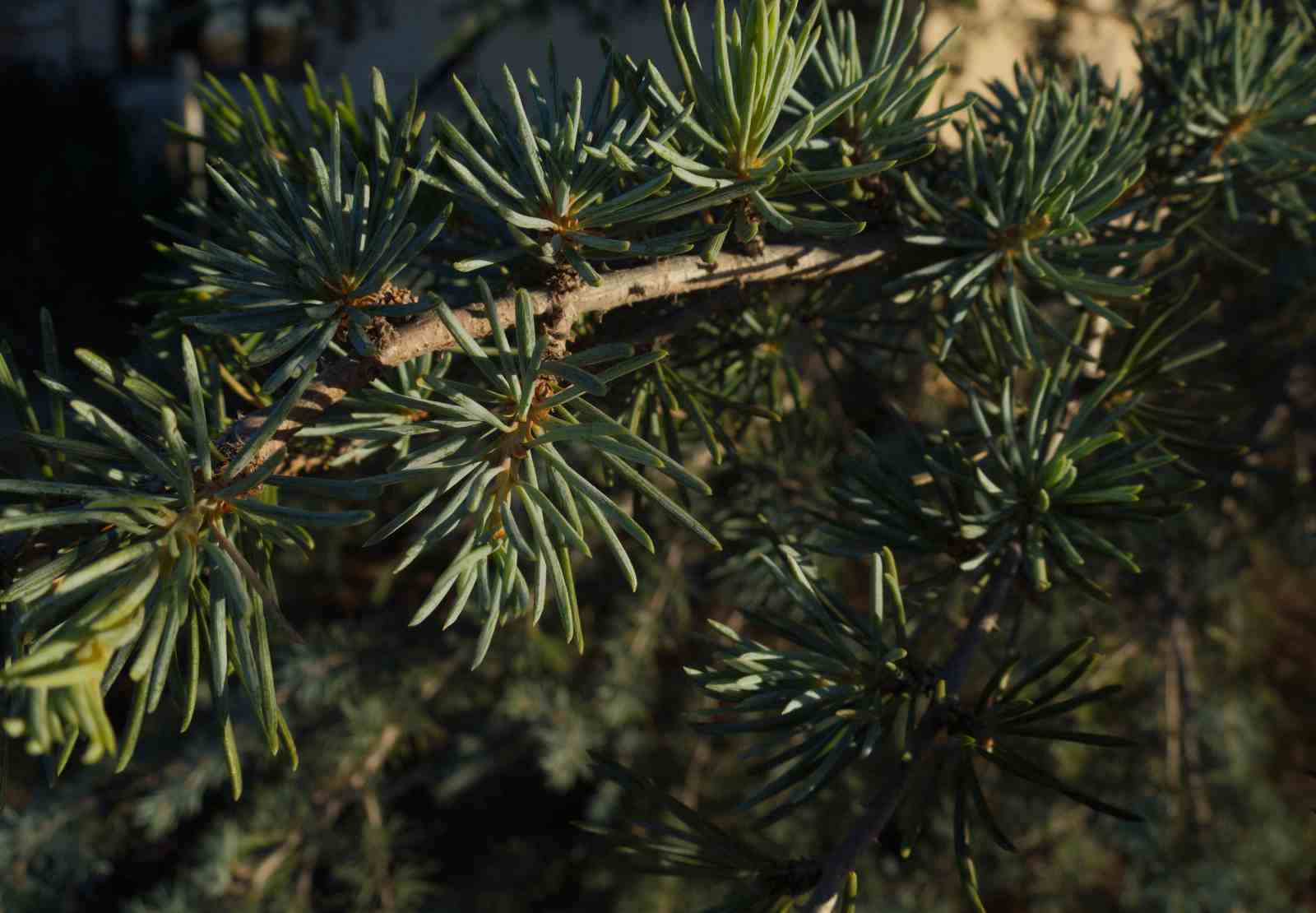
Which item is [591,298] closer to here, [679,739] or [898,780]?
[898,780]

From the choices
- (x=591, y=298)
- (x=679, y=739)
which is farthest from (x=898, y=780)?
(x=679, y=739)

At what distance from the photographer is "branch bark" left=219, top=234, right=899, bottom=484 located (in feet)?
1.05

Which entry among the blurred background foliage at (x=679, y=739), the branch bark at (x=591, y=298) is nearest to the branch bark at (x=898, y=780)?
the branch bark at (x=591, y=298)

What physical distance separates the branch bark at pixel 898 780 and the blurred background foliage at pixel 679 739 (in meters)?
0.26

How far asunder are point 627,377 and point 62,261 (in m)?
1.98

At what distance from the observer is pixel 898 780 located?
0.37 metres

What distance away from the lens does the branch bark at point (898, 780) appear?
365 mm

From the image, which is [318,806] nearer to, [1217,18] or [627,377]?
[627,377]

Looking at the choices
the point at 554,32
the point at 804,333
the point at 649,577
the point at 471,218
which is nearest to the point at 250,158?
the point at 471,218

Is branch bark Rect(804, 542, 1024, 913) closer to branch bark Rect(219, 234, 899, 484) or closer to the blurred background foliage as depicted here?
branch bark Rect(219, 234, 899, 484)

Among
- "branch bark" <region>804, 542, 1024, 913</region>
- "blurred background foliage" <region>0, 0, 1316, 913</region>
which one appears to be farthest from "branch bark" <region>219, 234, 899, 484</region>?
"blurred background foliage" <region>0, 0, 1316, 913</region>

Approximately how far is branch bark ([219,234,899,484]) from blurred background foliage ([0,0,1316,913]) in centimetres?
25

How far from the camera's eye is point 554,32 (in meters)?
2.76

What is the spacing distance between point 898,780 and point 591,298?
0.22 metres
